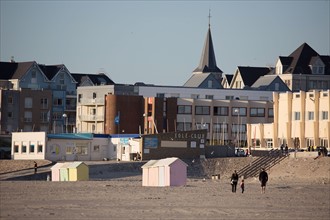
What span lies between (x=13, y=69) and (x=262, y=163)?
5934 centimetres

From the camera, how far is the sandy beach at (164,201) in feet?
137

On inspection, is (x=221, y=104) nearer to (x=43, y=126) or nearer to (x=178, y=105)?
(x=178, y=105)

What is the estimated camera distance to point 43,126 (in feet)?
409

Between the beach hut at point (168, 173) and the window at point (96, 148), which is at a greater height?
the window at point (96, 148)

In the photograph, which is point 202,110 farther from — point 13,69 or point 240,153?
point 13,69

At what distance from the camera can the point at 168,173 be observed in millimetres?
61156

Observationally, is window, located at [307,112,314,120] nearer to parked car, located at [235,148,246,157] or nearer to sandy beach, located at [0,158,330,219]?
parked car, located at [235,148,246,157]

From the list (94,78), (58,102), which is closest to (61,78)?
(58,102)

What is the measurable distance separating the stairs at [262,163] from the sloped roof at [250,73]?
58.2 m

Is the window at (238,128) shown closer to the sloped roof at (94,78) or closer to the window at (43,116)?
the window at (43,116)

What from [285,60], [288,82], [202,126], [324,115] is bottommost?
[202,126]

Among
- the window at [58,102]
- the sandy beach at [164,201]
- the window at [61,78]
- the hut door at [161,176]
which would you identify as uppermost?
the window at [61,78]

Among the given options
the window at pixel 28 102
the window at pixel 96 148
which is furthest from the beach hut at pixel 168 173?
the window at pixel 28 102

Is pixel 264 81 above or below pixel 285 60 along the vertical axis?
below
